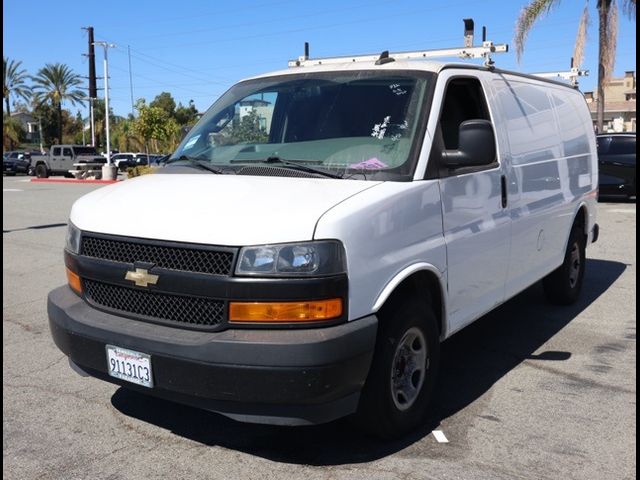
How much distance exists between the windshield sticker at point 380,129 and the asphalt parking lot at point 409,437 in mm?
1473

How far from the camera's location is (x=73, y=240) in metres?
3.82

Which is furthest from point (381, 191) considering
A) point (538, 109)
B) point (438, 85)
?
point (538, 109)

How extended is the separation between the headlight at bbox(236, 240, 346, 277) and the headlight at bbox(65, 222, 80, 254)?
1190mm

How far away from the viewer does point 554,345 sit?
5590 mm

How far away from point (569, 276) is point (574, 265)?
0.56 feet

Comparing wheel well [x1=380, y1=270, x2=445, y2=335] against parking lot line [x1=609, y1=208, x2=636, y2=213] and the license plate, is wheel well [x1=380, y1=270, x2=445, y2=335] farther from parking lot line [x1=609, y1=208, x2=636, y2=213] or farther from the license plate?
parking lot line [x1=609, y1=208, x2=636, y2=213]

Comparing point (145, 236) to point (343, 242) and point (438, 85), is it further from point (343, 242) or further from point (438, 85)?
point (438, 85)

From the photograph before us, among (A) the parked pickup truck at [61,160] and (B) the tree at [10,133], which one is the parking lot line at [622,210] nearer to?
(A) the parked pickup truck at [61,160]

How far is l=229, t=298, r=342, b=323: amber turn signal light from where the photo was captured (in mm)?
3070

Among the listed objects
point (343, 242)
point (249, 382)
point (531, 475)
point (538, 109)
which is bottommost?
point (531, 475)

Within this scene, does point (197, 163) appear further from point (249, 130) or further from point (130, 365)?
point (130, 365)

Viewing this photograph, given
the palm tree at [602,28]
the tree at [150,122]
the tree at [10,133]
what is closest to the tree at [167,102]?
the tree at [10,133]

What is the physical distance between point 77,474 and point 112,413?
0.76 m

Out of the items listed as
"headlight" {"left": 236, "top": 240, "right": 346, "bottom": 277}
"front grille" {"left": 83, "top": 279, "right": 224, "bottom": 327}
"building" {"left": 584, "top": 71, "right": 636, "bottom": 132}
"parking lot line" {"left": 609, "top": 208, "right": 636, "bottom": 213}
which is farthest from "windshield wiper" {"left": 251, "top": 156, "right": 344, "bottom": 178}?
"building" {"left": 584, "top": 71, "right": 636, "bottom": 132}
